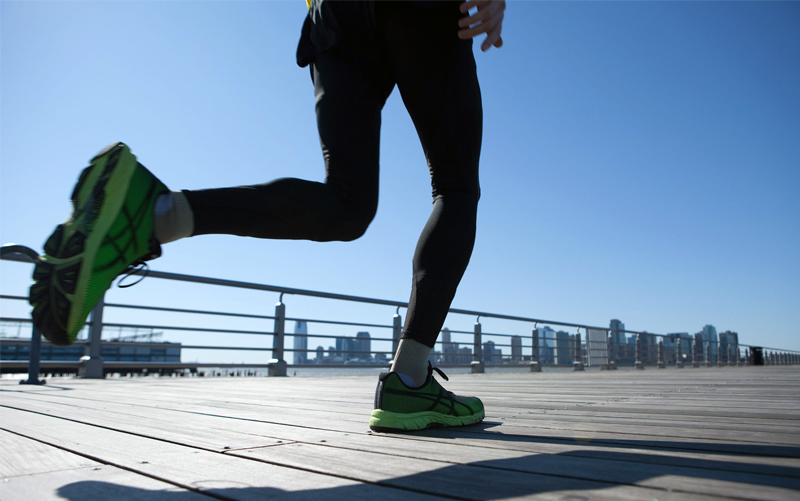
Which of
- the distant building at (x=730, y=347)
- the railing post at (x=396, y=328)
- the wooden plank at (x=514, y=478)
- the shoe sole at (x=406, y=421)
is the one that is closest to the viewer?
the wooden plank at (x=514, y=478)

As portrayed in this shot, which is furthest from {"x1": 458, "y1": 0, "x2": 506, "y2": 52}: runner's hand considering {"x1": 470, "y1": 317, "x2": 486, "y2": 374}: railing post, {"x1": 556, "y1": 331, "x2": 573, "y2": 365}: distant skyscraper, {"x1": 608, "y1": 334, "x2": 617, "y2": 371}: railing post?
{"x1": 608, "y1": 334, "x2": 617, "y2": 371}: railing post

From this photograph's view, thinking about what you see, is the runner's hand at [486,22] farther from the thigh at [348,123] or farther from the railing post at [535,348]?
the railing post at [535,348]

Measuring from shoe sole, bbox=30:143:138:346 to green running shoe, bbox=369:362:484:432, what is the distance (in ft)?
1.78

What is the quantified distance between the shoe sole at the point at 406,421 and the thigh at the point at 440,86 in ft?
1.61

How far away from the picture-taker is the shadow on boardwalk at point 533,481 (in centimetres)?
54

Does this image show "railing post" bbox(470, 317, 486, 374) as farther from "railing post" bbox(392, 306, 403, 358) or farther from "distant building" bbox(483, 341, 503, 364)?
"railing post" bbox(392, 306, 403, 358)

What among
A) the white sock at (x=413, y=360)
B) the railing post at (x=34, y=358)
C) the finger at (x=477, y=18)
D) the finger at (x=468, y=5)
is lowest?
the railing post at (x=34, y=358)

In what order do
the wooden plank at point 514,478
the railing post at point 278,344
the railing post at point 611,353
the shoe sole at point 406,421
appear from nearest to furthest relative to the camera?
the wooden plank at point 514,478
the shoe sole at point 406,421
the railing post at point 278,344
the railing post at point 611,353

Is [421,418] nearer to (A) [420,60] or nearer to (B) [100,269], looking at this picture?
(B) [100,269]

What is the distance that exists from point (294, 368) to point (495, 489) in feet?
15.7

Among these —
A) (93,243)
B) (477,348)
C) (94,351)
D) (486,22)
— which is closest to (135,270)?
(93,243)

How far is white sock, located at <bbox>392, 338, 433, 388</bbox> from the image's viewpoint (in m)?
1.08

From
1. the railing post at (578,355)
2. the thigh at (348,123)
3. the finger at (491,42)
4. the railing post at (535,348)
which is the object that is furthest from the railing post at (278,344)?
the railing post at (578,355)

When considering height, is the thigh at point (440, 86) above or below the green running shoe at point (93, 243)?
above
